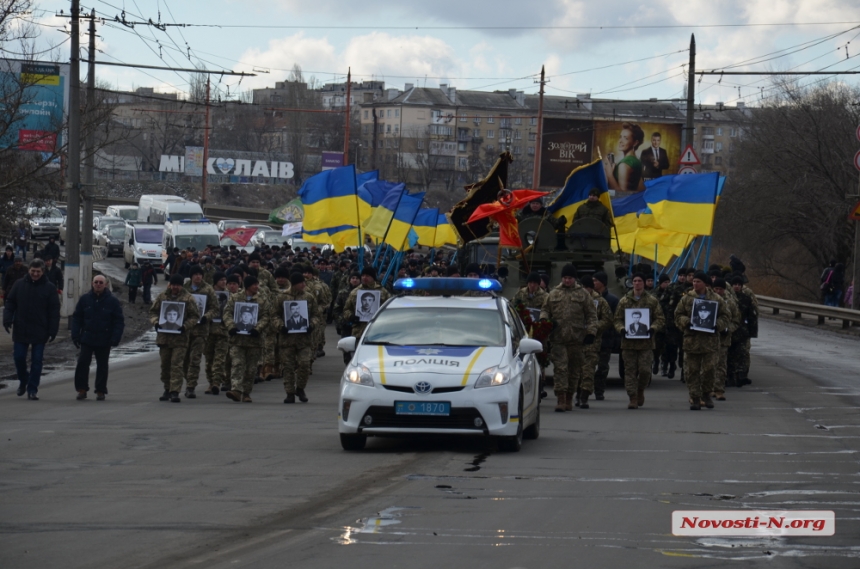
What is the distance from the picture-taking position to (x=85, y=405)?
1573 centimetres

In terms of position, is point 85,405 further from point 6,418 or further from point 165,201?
point 165,201

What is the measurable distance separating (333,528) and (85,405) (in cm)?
899

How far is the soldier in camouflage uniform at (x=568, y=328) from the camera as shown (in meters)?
15.3

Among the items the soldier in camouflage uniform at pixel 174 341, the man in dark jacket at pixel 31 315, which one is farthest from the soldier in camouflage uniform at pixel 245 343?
the man in dark jacket at pixel 31 315

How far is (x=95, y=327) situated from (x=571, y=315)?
20.8ft

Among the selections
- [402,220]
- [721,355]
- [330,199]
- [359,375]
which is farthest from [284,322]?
[402,220]

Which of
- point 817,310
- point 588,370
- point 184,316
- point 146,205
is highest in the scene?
point 146,205

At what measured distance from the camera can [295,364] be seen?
Result: 16.3m

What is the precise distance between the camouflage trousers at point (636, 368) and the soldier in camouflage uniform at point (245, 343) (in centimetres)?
482

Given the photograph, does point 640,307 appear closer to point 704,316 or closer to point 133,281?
point 704,316

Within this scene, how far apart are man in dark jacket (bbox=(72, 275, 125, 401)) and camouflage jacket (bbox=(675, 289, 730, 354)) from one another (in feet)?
24.3

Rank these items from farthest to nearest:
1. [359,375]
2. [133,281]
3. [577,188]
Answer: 1. [133,281]
2. [577,188]
3. [359,375]

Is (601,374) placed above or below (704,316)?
below

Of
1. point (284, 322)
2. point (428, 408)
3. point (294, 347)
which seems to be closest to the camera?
point (428, 408)
